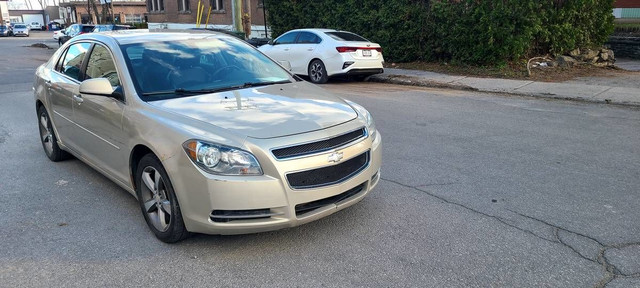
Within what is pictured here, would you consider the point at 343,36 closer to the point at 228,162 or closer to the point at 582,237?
the point at 582,237

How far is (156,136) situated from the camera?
364cm

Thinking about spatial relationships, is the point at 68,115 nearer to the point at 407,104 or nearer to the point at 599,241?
the point at 599,241

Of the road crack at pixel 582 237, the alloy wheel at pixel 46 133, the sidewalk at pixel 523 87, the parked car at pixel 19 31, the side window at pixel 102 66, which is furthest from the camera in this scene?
the parked car at pixel 19 31

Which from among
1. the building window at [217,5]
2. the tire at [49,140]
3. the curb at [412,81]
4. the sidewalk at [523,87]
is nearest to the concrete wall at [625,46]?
the sidewalk at [523,87]

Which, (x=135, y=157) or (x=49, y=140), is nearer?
(x=135, y=157)

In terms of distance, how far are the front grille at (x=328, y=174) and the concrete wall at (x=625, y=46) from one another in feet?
67.6

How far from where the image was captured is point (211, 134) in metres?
3.41

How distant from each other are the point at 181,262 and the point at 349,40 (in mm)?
10962

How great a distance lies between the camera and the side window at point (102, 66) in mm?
4414

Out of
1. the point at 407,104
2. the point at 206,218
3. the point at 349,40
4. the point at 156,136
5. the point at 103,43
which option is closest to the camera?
the point at 206,218

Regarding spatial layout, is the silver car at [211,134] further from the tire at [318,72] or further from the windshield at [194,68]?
the tire at [318,72]

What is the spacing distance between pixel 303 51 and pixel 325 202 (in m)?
11.0

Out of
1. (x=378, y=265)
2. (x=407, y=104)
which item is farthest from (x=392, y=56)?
(x=378, y=265)

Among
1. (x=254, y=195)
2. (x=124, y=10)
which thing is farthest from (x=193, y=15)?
(x=124, y=10)
